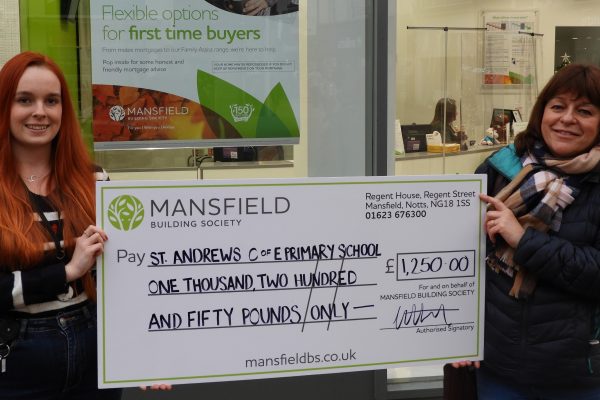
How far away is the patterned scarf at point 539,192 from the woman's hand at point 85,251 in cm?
128

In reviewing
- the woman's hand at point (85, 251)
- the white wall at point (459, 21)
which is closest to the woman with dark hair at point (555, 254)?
the woman's hand at point (85, 251)

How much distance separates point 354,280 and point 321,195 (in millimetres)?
309

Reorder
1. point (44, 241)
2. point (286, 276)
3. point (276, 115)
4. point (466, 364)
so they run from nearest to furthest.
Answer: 1. point (44, 241)
2. point (286, 276)
3. point (466, 364)
4. point (276, 115)

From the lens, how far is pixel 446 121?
481cm

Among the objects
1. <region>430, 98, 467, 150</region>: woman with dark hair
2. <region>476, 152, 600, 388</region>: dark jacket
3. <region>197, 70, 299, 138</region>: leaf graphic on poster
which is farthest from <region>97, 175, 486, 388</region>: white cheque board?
<region>430, 98, 467, 150</region>: woman with dark hair

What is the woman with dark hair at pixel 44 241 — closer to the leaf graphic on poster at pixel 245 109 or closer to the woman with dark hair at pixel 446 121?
the leaf graphic on poster at pixel 245 109

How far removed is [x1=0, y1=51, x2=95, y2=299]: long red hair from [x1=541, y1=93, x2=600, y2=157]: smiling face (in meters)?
1.48

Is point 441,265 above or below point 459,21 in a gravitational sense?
below

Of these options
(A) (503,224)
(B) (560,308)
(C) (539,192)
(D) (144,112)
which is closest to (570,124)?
(C) (539,192)

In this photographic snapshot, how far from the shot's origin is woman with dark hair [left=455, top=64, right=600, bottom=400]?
2.33 metres

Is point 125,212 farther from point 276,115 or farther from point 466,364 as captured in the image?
point 276,115

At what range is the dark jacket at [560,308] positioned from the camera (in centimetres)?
232

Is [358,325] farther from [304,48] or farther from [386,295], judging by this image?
[304,48]
